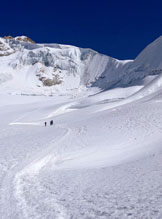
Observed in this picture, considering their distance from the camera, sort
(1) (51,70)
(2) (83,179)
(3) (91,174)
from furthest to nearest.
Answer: (1) (51,70) < (3) (91,174) < (2) (83,179)

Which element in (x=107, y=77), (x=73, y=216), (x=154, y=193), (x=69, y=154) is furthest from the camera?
(x=107, y=77)

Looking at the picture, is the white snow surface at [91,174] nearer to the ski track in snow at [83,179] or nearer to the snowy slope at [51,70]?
the ski track in snow at [83,179]

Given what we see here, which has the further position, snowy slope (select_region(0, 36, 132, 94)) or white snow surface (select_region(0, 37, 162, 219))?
snowy slope (select_region(0, 36, 132, 94))

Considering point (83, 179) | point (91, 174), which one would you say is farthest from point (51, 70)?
point (83, 179)

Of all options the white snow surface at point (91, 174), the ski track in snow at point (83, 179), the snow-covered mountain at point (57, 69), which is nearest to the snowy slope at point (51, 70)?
the snow-covered mountain at point (57, 69)

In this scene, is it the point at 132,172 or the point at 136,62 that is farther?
the point at 136,62

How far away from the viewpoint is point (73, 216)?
578cm

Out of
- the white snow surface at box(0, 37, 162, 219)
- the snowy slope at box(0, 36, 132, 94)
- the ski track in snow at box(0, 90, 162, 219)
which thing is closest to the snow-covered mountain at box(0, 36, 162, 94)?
the snowy slope at box(0, 36, 132, 94)

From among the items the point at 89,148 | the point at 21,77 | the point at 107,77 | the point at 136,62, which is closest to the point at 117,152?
the point at 89,148

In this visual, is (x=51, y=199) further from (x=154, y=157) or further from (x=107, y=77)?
(x=107, y=77)

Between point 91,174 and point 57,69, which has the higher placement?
point 91,174

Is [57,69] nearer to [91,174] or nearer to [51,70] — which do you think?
[51,70]

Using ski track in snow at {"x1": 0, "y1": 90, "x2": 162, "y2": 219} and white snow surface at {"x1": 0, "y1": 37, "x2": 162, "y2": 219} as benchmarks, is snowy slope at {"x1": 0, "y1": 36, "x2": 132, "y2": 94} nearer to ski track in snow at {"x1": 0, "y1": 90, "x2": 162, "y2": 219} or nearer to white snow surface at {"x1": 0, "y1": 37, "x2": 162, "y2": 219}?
white snow surface at {"x1": 0, "y1": 37, "x2": 162, "y2": 219}

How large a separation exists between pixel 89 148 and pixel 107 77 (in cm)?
14317
